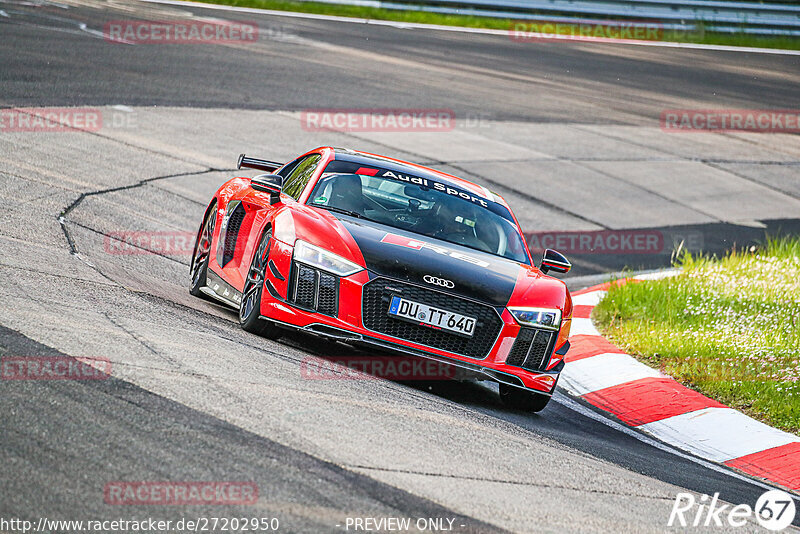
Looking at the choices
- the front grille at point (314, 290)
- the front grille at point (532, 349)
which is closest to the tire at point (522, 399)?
the front grille at point (532, 349)

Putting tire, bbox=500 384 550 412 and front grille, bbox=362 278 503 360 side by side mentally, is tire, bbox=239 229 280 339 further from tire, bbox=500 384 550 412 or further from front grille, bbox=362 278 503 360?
tire, bbox=500 384 550 412

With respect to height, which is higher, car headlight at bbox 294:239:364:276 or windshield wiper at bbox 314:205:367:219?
windshield wiper at bbox 314:205:367:219

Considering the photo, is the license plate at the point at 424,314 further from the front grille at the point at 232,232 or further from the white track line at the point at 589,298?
the white track line at the point at 589,298

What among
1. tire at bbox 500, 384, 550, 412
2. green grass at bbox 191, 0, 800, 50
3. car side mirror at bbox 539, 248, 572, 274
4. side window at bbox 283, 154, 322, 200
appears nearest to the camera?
tire at bbox 500, 384, 550, 412

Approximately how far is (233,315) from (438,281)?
2.14 meters

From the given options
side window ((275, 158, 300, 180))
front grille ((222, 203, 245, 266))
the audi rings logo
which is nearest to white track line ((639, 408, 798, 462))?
the audi rings logo

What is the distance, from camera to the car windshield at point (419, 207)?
24.7 feet

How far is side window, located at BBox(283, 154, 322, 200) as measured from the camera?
7.87m

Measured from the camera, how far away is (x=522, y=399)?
7.02 metres

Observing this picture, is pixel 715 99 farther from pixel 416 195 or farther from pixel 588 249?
pixel 416 195

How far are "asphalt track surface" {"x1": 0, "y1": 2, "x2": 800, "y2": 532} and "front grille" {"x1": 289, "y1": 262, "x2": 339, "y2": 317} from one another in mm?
326

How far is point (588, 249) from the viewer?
13.2 metres

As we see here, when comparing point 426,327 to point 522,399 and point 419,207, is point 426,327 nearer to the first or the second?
point 522,399

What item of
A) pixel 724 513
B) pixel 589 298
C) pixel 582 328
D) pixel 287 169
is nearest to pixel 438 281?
pixel 724 513
